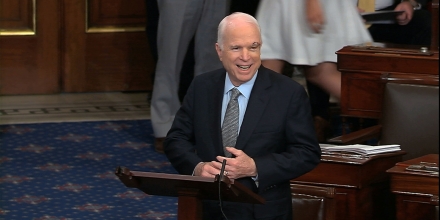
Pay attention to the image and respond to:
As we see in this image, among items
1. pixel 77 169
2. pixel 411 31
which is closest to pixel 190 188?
pixel 77 169

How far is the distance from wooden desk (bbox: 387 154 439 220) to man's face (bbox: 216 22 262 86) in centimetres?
80

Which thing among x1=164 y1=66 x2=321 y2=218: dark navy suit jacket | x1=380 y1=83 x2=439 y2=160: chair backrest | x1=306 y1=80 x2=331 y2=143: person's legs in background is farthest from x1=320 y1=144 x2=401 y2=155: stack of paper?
x1=306 y1=80 x2=331 y2=143: person's legs in background

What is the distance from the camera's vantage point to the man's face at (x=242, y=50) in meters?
3.36

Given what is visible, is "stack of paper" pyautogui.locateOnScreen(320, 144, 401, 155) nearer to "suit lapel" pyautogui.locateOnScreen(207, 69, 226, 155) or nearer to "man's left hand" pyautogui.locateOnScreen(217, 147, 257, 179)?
"suit lapel" pyautogui.locateOnScreen(207, 69, 226, 155)

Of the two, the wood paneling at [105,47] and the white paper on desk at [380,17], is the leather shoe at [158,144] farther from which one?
the wood paneling at [105,47]

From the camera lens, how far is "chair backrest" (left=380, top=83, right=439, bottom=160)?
173 inches

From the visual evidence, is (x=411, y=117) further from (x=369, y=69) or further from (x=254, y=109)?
(x=254, y=109)

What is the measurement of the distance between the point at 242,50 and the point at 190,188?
1.86 ft

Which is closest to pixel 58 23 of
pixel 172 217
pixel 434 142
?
pixel 172 217

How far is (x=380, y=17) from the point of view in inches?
247

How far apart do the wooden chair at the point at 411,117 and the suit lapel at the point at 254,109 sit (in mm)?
1179

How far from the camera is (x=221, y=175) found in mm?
2951

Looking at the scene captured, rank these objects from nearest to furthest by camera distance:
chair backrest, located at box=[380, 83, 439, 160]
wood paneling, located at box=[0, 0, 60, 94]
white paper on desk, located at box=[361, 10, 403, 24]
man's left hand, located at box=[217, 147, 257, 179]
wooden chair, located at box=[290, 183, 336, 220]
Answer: man's left hand, located at box=[217, 147, 257, 179] → wooden chair, located at box=[290, 183, 336, 220] → chair backrest, located at box=[380, 83, 439, 160] → white paper on desk, located at box=[361, 10, 403, 24] → wood paneling, located at box=[0, 0, 60, 94]

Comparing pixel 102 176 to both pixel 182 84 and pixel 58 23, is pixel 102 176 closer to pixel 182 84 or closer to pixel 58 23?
pixel 182 84
